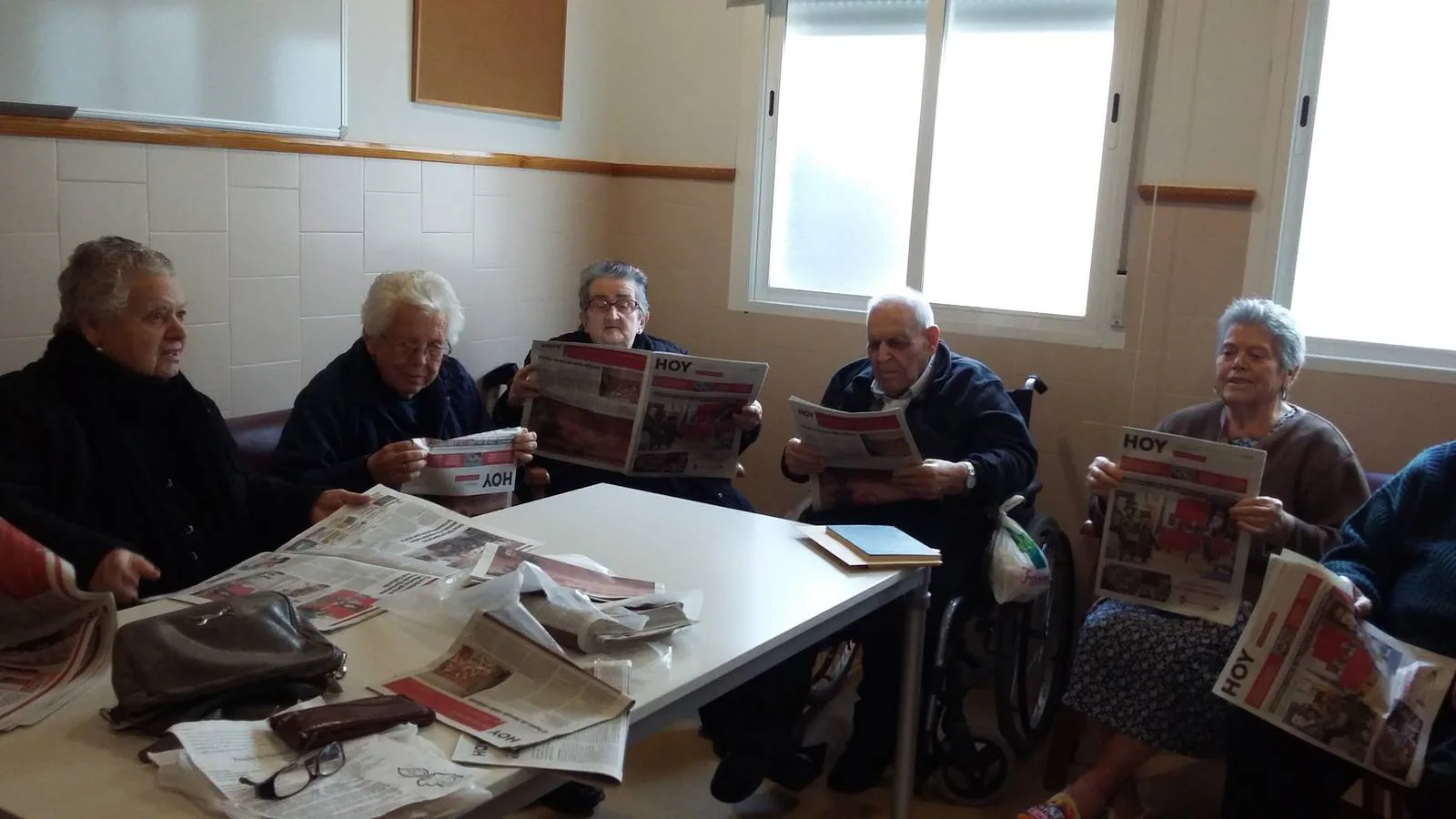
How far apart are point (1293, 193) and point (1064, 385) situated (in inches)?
30.0

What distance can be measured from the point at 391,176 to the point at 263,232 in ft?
1.47

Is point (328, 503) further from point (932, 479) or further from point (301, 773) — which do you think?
point (932, 479)

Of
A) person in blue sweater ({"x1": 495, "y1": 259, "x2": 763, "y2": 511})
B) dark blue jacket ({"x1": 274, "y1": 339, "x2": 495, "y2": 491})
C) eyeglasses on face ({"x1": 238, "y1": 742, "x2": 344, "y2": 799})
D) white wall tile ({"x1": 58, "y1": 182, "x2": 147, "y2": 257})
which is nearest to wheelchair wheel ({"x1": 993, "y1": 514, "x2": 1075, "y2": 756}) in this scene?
person in blue sweater ({"x1": 495, "y1": 259, "x2": 763, "y2": 511})

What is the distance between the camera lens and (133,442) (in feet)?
7.18

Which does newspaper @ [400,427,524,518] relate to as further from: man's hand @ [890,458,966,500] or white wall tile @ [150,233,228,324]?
man's hand @ [890,458,966,500]

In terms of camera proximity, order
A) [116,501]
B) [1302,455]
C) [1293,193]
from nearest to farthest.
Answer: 1. [116,501]
2. [1302,455]
3. [1293,193]

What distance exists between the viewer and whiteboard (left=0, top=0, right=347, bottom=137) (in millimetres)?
2480

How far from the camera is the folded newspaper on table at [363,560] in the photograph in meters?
1.73

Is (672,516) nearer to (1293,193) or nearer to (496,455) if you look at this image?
(496,455)

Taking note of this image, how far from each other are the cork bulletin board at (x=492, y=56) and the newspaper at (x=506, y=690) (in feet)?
7.36

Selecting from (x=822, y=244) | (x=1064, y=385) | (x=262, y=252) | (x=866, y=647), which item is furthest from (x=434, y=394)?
(x=1064, y=385)

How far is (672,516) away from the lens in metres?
2.38

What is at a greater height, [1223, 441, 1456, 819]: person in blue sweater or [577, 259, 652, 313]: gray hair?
[577, 259, 652, 313]: gray hair

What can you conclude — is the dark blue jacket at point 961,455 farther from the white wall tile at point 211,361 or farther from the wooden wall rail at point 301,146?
the white wall tile at point 211,361
